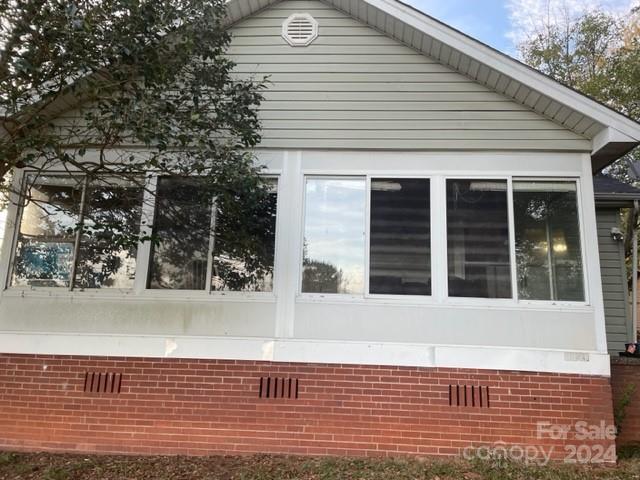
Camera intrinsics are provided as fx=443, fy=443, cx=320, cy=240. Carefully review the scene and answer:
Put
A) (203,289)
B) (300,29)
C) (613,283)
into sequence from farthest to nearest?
(613,283) < (300,29) < (203,289)

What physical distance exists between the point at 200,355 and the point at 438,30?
477 centimetres

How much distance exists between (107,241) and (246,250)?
1.70 m

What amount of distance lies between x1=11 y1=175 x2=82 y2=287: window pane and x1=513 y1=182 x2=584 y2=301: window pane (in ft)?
17.9

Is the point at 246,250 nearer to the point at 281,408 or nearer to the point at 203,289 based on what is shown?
the point at 203,289

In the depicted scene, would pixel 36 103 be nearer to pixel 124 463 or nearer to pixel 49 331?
pixel 49 331

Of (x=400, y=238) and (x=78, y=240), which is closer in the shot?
(x=400, y=238)

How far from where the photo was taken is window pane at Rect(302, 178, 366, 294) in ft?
17.4

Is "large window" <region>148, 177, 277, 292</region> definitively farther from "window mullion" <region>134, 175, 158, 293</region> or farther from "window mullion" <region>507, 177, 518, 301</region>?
"window mullion" <region>507, 177, 518, 301</region>

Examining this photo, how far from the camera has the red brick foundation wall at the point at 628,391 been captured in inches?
210

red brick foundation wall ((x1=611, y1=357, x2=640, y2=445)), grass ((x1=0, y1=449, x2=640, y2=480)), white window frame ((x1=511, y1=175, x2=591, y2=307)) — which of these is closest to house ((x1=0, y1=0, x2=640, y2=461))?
white window frame ((x1=511, y1=175, x2=591, y2=307))

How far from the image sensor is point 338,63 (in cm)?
571

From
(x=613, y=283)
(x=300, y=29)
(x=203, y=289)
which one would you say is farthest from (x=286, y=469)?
(x=613, y=283)

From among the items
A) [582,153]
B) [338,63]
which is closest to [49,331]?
[338,63]

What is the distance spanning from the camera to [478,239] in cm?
527
